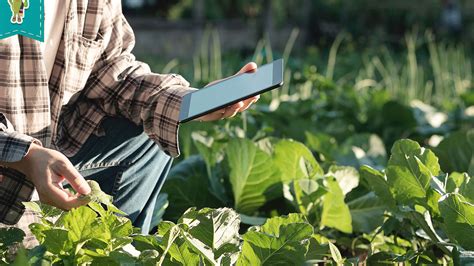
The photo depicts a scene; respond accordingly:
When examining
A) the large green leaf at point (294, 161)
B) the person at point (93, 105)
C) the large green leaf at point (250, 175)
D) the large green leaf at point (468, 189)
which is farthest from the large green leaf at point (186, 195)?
the large green leaf at point (468, 189)

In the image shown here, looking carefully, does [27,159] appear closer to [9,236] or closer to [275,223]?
[9,236]

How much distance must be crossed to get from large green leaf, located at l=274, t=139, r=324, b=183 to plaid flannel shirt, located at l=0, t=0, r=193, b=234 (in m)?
0.50

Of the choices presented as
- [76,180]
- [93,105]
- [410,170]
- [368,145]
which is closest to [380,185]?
[410,170]

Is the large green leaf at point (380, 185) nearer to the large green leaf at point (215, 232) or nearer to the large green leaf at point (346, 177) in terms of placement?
the large green leaf at point (346, 177)

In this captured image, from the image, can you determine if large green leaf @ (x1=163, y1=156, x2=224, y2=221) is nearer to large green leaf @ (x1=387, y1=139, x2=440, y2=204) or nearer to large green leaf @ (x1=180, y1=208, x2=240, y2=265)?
large green leaf @ (x1=387, y1=139, x2=440, y2=204)

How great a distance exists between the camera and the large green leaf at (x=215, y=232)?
1.81m

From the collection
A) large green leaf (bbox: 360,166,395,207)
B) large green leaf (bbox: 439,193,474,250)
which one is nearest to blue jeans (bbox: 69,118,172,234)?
large green leaf (bbox: 360,166,395,207)

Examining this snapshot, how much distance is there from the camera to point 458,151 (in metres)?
3.16

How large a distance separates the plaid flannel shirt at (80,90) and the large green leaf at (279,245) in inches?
18.7

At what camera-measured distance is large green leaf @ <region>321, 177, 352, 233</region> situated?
263 centimetres

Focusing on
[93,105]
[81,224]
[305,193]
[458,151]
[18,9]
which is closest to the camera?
[81,224]

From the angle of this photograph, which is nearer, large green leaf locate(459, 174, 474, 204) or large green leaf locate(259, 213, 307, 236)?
large green leaf locate(259, 213, 307, 236)

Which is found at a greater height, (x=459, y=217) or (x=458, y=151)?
(x=459, y=217)

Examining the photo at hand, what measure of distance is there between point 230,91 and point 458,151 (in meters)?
1.34
